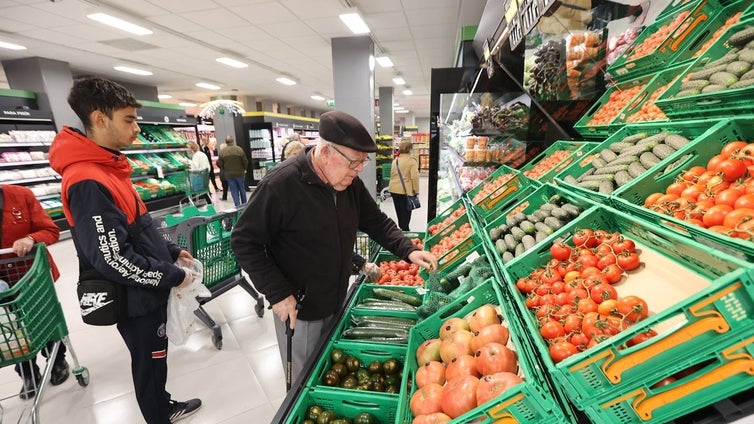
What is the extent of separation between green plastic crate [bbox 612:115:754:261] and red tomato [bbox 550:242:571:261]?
0.89ft

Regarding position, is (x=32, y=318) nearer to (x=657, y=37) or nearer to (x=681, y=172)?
(x=681, y=172)

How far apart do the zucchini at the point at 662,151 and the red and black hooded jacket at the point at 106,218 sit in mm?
2511

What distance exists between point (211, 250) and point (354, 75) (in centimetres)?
573

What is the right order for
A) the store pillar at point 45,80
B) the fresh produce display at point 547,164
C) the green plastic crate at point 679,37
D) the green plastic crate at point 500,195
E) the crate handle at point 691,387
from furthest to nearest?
the store pillar at point 45,80
the green plastic crate at point 500,195
the fresh produce display at point 547,164
the green plastic crate at point 679,37
the crate handle at point 691,387

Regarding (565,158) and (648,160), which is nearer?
(648,160)

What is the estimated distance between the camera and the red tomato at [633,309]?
3.31 ft

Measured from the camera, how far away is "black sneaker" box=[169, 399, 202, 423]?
238cm

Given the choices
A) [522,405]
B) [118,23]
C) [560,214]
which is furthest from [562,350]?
[118,23]

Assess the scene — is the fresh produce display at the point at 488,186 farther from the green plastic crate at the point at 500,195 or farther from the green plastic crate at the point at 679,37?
the green plastic crate at the point at 679,37

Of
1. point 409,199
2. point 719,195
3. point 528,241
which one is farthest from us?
point 409,199

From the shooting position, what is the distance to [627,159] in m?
1.65

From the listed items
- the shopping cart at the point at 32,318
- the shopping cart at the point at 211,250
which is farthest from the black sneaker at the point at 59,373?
the shopping cart at the point at 211,250

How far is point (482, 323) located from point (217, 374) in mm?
2489

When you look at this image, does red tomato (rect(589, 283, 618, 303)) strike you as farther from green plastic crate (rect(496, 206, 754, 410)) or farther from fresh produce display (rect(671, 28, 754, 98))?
fresh produce display (rect(671, 28, 754, 98))
